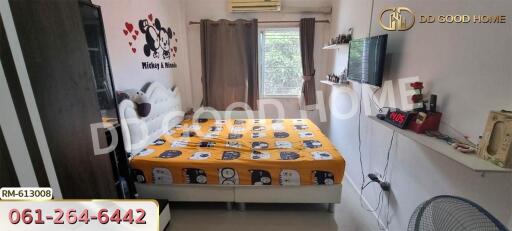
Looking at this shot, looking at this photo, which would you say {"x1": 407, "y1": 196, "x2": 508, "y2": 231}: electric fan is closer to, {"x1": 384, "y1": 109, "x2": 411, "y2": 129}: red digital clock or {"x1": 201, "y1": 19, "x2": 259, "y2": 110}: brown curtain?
{"x1": 384, "y1": 109, "x2": 411, "y2": 129}: red digital clock

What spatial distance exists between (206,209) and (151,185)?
1.87ft

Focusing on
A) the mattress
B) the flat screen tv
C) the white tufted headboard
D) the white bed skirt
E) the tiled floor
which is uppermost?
the flat screen tv

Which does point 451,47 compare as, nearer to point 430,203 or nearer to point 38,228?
point 430,203

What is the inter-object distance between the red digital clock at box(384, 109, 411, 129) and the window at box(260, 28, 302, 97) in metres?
2.52

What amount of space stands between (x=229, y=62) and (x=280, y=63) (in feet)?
2.85

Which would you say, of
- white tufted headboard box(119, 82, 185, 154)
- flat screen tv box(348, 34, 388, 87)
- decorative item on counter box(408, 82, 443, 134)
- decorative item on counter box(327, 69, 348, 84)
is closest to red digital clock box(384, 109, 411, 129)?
decorative item on counter box(408, 82, 443, 134)

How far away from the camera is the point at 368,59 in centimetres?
217

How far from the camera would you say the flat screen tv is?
195 cm

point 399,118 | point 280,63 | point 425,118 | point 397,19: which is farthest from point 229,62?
point 425,118

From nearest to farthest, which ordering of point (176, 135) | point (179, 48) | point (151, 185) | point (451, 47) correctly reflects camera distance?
point (451, 47), point (151, 185), point (176, 135), point (179, 48)

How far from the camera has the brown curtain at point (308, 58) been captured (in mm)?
3854

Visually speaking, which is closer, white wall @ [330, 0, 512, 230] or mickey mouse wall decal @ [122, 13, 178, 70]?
white wall @ [330, 0, 512, 230]

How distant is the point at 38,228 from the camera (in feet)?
2.56

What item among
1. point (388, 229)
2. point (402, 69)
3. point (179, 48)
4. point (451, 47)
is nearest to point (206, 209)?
point (388, 229)
